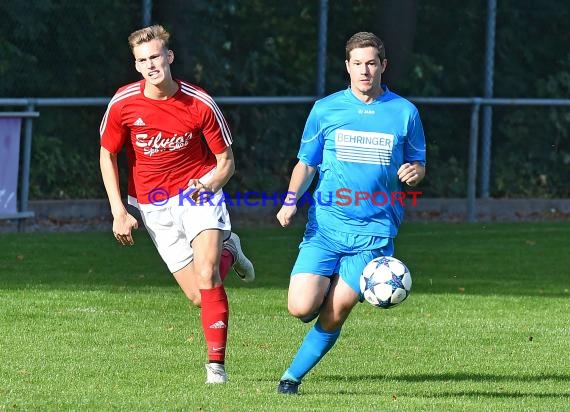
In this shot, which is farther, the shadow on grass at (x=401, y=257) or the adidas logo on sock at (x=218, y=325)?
the shadow on grass at (x=401, y=257)

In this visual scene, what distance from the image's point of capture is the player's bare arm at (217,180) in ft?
27.9

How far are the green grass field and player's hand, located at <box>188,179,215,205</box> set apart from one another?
1.03 m

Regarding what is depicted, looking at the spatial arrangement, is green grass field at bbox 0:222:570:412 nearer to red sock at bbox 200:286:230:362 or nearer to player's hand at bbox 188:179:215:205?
red sock at bbox 200:286:230:362

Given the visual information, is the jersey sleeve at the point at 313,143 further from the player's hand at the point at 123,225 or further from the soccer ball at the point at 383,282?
the player's hand at the point at 123,225

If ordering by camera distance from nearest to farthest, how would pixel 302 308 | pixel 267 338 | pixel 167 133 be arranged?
pixel 302 308, pixel 167 133, pixel 267 338

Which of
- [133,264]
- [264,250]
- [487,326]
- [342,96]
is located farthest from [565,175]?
[342,96]

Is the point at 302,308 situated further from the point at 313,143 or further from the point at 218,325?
the point at 313,143

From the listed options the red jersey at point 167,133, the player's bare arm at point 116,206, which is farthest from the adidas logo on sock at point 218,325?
Result: the red jersey at point 167,133

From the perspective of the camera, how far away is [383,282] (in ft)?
25.0

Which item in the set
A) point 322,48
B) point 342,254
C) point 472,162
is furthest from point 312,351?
point 472,162

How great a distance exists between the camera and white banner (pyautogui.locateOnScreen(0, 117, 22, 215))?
53.9 ft

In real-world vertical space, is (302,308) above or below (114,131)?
below

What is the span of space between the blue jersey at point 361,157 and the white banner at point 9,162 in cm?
905

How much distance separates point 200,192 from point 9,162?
8413 mm
